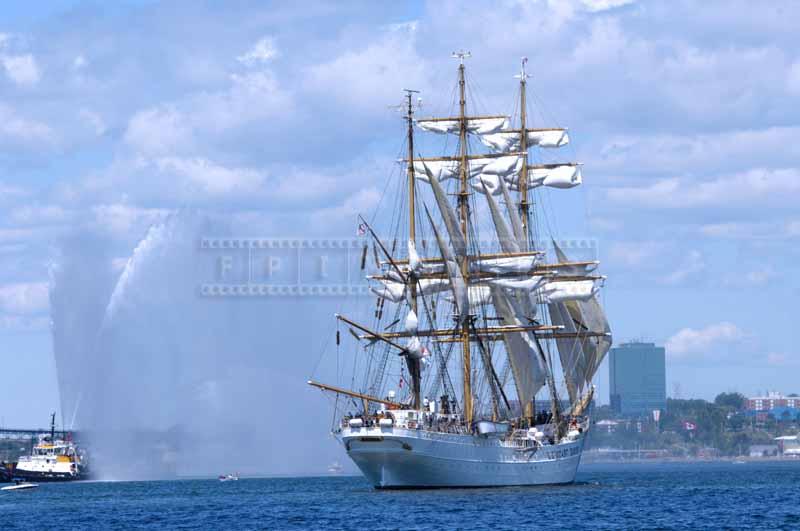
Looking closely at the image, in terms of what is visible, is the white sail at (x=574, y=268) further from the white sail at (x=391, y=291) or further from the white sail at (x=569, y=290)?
the white sail at (x=391, y=291)

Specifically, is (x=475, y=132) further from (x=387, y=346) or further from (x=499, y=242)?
(x=387, y=346)

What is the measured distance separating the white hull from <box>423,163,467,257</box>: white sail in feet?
63.1

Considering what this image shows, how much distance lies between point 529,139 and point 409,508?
74817 mm

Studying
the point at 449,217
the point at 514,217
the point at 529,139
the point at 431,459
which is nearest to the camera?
the point at 431,459

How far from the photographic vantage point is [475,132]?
6742 inches

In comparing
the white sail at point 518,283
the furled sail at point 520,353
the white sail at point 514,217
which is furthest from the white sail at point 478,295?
the white sail at point 514,217

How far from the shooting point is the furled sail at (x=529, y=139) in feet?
629

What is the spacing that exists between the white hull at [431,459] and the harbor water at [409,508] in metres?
2.15

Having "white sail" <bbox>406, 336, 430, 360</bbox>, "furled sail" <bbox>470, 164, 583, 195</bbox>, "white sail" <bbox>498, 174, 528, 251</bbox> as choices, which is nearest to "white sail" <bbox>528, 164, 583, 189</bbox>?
"furled sail" <bbox>470, 164, 583, 195</bbox>

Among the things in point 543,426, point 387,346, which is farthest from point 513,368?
point 387,346

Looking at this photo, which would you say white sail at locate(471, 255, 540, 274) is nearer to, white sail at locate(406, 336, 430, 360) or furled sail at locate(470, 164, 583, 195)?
white sail at locate(406, 336, 430, 360)

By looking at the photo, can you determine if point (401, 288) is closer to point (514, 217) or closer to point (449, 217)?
point (449, 217)

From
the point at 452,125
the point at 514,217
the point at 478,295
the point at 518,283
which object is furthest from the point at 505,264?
the point at 514,217

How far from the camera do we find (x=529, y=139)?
193000 millimetres
